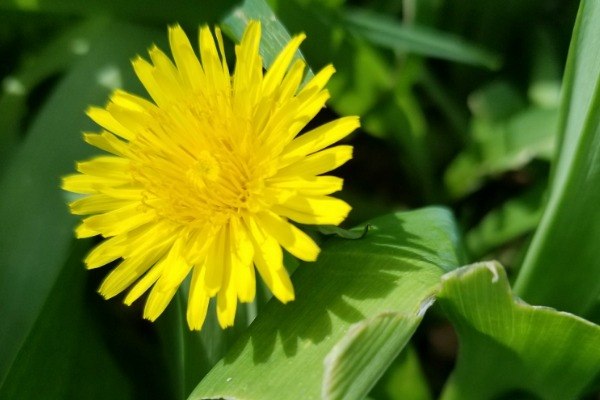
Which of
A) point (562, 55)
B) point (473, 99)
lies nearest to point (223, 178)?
point (473, 99)

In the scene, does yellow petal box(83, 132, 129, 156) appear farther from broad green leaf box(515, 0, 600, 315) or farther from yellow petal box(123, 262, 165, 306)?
broad green leaf box(515, 0, 600, 315)

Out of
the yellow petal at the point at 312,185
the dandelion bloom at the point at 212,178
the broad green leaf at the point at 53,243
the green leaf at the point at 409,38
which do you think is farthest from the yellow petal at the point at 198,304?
the green leaf at the point at 409,38

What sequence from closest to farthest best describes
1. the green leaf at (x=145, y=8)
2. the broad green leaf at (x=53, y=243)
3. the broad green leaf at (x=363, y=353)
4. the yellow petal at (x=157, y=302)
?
the broad green leaf at (x=363, y=353), the yellow petal at (x=157, y=302), the broad green leaf at (x=53, y=243), the green leaf at (x=145, y=8)

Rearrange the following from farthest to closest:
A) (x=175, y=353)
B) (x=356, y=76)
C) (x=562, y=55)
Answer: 1. (x=562, y=55)
2. (x=356, y=76)
3. (x=175, y=353)

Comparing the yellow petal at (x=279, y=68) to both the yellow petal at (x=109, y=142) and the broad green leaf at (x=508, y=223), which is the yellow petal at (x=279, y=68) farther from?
the broad green leaf at (x=508, y=223)

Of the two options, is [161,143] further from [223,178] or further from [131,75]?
[131,75]
